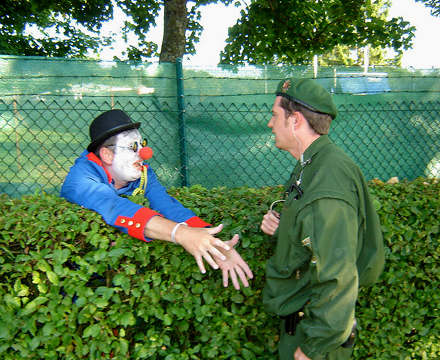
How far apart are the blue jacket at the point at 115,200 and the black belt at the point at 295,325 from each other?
71cm

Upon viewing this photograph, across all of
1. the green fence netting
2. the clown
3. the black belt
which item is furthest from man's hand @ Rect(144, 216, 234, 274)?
the green fence netting

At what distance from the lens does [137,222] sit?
198 cm

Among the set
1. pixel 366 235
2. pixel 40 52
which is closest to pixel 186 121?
pixel 366 235

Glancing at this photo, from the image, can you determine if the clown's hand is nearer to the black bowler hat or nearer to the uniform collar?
the uniform collar

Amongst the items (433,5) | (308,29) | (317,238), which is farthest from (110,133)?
(433,5)

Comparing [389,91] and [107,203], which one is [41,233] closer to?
[107,203]

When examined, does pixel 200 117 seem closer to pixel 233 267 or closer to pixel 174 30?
pixel 174 30

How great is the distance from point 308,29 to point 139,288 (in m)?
6.81

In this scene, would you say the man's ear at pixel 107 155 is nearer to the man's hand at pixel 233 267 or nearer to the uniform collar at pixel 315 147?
the man's hand at pixel 233 267

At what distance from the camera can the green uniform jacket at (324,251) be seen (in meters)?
1.49

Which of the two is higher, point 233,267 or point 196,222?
point 196,222

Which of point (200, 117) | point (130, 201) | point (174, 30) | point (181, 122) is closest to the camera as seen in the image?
point (130, 201)

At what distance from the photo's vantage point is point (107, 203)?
2104mm

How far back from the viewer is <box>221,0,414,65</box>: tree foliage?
7164mm
